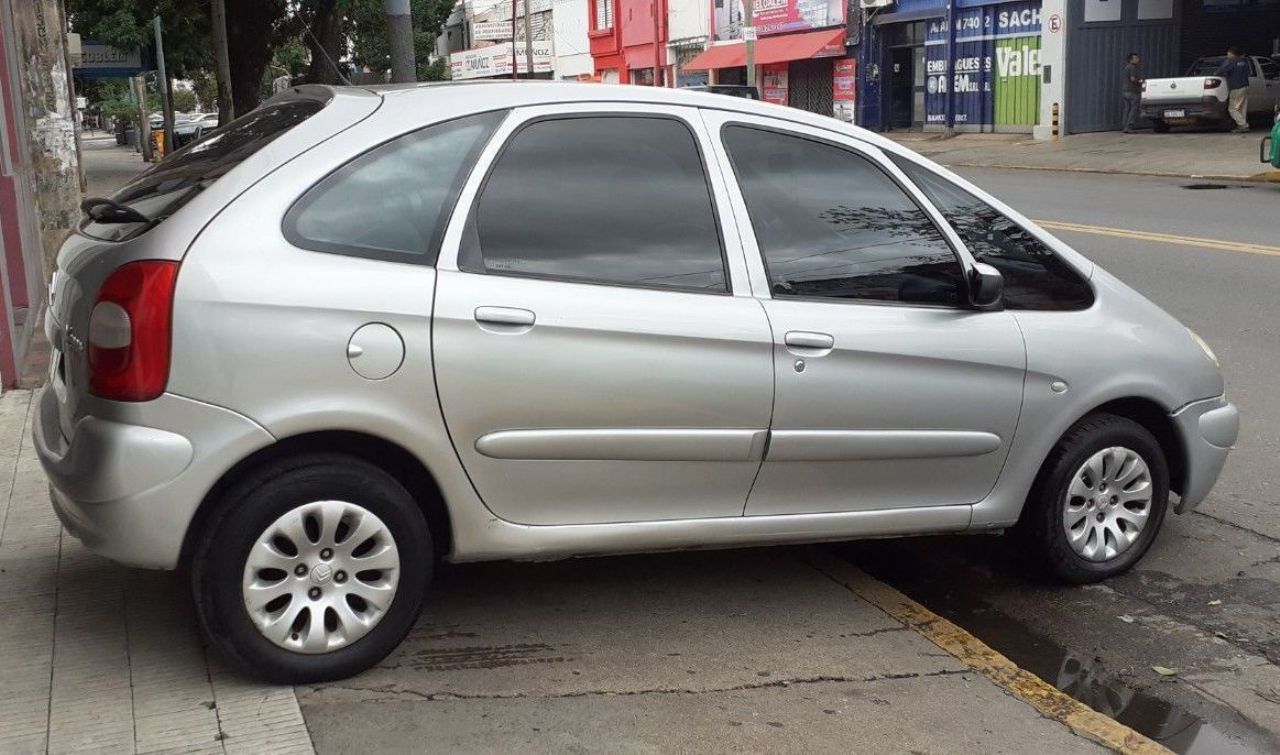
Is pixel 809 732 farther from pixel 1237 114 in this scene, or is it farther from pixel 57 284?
A: pixel 1237 114

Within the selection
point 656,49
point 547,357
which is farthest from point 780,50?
point 547,357

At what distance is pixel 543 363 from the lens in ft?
13.1

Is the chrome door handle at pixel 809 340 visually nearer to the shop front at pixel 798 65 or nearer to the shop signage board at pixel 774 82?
the shop front at pixel 798 65

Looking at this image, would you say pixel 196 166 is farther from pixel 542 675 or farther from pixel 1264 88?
pixel 1264 88

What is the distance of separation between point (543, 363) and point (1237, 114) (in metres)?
28.6

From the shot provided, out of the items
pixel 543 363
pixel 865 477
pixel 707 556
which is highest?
pixel 543 363

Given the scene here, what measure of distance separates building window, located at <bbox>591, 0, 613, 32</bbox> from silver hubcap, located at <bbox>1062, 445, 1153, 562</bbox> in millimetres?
53793

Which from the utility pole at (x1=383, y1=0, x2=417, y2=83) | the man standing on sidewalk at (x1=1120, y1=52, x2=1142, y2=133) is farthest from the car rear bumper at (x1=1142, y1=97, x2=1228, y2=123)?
the utility pole at (x1=383, y1=0, x2=417, y2=83)

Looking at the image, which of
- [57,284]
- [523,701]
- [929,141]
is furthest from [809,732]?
[929,141]

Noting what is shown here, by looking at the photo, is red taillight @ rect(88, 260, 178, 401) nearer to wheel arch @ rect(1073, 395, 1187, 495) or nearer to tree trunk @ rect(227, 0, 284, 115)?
wheel arch @ rect(1073, 395, 1187, 495)

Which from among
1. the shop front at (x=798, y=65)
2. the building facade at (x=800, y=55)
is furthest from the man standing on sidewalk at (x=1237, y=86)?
the shop front at (x=798, y=65)

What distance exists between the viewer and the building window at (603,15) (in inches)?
2234

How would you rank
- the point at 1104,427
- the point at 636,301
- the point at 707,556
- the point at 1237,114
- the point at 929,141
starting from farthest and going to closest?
the point at 929,141 < the point at 1237,114 < the point at 707,556 < the point at 1104,427 < the point at 636,301

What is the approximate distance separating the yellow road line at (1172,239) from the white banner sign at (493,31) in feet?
177
